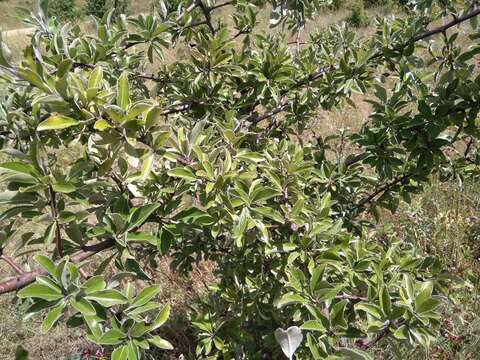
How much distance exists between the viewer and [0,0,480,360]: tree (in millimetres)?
909

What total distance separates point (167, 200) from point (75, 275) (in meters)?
0.35

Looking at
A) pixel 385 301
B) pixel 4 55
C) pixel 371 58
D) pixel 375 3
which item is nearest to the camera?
pixel 4 55

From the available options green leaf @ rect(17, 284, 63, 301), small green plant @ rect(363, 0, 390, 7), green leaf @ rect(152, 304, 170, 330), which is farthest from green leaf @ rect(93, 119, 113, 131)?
small green plant @ rect(363, 0, 390, 7)

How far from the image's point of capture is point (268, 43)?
1.81 meters

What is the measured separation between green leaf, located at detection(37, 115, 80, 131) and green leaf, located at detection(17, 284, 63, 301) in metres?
0.32

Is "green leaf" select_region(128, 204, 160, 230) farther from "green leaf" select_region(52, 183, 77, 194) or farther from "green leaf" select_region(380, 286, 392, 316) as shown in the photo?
"green leaf" select_region(380, 286, 392, 316)

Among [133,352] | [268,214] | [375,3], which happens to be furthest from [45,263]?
[375,3]

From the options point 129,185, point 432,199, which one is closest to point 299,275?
point 129,185

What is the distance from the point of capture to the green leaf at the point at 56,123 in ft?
2.80

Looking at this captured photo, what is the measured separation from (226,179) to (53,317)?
1.58 feet

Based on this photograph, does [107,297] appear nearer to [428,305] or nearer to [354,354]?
[354,354]

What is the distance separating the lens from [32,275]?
921 millimetres

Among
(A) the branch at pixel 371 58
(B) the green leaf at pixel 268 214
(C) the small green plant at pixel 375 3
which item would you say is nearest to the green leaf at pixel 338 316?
(B) the green leaf at pixel 268 214

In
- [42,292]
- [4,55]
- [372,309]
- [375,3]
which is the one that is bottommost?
[375,3]
